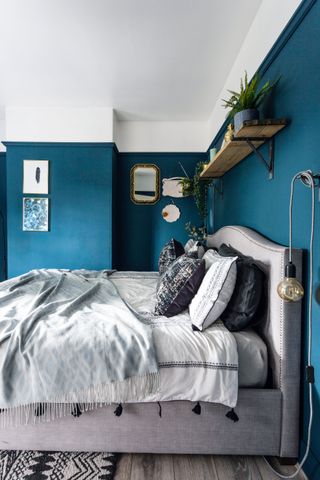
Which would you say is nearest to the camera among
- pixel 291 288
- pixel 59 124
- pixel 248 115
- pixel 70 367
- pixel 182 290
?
pixel 291 288

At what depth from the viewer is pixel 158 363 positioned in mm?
1122

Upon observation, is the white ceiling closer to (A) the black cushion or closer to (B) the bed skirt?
(A) the black cushion

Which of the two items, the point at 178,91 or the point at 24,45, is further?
the point at 178,91

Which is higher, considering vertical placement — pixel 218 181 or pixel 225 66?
pixel 225 66

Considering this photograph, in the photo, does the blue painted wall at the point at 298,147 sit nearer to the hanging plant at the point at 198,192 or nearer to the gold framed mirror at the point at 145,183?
the hanging plant at the point at 198,192

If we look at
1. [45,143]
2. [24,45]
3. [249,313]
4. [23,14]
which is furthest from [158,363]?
[45,143]

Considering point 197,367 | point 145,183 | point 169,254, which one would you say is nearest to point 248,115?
point 197,367

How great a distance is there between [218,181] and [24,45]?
2.22 meters

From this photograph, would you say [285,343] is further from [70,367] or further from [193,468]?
[70,367]

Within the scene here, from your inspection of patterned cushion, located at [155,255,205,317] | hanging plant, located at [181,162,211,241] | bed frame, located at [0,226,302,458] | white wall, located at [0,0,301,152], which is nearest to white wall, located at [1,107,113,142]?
white wall, located at [0,0,301,152]

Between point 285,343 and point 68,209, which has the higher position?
point 68,209

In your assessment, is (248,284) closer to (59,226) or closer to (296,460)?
(296,460)

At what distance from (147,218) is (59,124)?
1665mm

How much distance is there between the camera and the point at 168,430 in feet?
3.83
